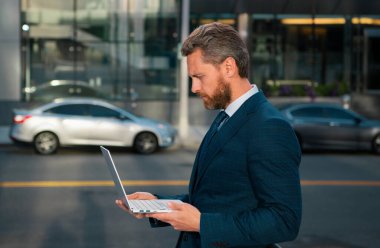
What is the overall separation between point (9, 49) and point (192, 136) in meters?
7.49

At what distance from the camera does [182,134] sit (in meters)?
23.0

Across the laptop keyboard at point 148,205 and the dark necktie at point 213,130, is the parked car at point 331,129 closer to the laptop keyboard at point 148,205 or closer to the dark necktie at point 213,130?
the dark necktie at point 213,130

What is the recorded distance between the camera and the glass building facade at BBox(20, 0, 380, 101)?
2778 cm

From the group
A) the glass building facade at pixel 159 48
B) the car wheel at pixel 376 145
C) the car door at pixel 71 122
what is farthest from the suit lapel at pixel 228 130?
the glass building facade at pixel 159 48

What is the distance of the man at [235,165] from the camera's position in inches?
119

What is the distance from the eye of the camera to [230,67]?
3195 mm

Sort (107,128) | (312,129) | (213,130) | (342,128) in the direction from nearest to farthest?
1. (213,130)
2. (107,128)
3. (312,129)
4. (342,128)

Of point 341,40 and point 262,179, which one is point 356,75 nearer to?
point 341,40

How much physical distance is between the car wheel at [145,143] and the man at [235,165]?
16481mm

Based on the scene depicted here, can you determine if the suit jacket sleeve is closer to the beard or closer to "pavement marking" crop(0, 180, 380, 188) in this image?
the beard

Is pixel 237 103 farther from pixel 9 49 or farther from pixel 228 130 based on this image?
pixel 9 49

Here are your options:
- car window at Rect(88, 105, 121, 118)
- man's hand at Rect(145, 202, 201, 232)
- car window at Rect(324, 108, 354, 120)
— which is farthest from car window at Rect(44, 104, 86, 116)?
man's hand at Rect(145, 202, 201, 232)

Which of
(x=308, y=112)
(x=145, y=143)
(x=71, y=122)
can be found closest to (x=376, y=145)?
(x=308, y=112)

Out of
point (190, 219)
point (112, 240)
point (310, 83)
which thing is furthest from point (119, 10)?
point (190, 219)
